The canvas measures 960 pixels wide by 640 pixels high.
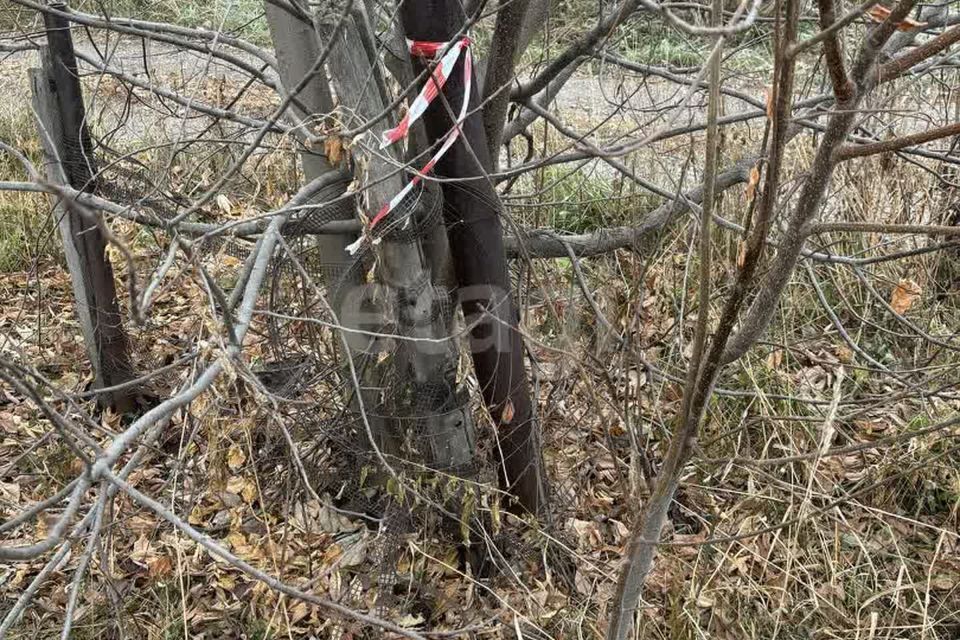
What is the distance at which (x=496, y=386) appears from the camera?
275 centimetres

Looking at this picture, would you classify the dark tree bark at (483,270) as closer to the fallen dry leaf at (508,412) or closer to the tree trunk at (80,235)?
the fallen dry leaf at (508,412)

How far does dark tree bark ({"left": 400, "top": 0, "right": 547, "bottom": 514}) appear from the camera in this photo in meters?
2.35

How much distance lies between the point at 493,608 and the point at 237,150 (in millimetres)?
3061

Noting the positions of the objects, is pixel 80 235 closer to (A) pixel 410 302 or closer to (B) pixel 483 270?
(A) pixel 410 302

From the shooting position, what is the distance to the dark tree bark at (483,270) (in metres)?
2.35

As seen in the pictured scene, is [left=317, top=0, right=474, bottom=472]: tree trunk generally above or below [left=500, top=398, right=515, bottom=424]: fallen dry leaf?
above

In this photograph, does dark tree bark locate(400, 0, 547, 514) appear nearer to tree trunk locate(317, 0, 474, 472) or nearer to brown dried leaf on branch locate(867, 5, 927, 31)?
tree trunk locate(317, 0, 474, 472)

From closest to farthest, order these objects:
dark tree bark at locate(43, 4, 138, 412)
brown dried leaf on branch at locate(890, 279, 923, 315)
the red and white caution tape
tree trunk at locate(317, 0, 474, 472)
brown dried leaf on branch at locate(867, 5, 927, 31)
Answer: brown dried leaf on branch at locate(867, 5, 927, 31) → brown dried leaf on branch at locate(890, 279, 923, 315) → the red and white caution tape → tree trunk at locate(317, 0, 474, 472) → dark tree bark at locate(43, 4, 138, 412)

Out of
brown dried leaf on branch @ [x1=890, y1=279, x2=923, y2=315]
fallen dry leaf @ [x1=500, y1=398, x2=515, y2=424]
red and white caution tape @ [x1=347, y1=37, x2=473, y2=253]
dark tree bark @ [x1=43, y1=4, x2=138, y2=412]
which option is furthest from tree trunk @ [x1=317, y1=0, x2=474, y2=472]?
dark tree bark @ [x1=43, y1=4, x2=138, y2=412]

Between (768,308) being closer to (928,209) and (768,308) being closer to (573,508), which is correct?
(573,508)

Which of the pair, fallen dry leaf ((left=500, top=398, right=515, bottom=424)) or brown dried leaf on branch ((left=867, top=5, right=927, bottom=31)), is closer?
brown dried leaf on branch ((left=867, top=5, right=927, bottom=31))

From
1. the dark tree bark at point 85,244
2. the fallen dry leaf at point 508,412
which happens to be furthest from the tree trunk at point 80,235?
the fallen dry leaf at point 508,412

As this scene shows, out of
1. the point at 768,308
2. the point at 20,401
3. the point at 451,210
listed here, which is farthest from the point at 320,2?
the point at 20,401

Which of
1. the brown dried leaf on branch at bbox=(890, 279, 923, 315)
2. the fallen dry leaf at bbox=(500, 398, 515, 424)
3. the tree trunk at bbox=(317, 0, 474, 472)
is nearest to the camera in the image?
the brown dried leaf on branch at bbox=(890, 279, 923, 315)
